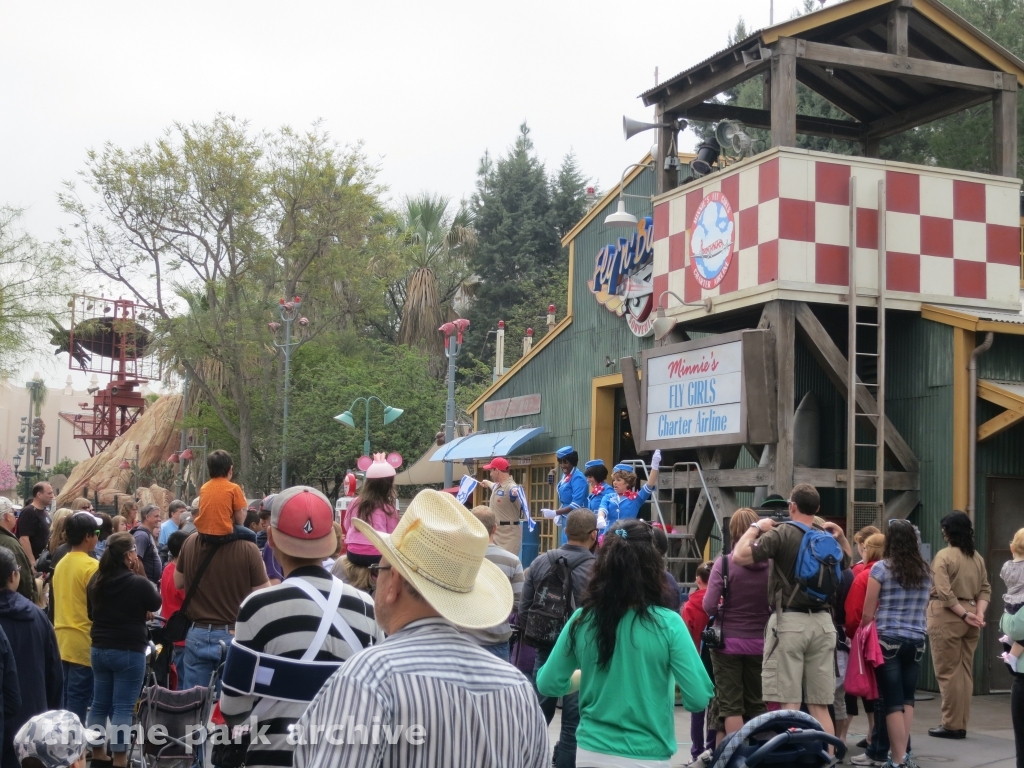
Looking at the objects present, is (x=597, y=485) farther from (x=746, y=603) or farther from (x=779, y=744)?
(x=779, y=744)

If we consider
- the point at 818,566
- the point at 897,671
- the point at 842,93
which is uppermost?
the point at 842,93

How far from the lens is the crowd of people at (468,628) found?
8.72 ft

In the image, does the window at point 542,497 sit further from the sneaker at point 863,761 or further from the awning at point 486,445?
the sneaker at point 863,761

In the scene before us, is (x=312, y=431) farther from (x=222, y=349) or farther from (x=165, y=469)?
(x=165, y=469)

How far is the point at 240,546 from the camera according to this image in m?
7.10

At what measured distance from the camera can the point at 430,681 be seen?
254 centimetres

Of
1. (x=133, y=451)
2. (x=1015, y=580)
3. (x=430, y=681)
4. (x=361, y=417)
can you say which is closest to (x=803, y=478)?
(x=1015, y=580)

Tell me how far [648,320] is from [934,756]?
887 centimetres

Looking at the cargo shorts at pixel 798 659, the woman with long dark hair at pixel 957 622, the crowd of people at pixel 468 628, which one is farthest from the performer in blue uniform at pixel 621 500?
the cargo shorts at pixel 798 659

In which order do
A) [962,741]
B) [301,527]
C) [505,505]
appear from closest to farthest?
[301,527]
[962,741]
[505,505]

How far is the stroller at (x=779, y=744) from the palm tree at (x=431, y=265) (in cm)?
4530

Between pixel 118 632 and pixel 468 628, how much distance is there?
211 inches

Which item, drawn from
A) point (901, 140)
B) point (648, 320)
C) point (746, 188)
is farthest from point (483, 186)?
point (746, 188)

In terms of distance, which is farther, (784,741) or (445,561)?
(784,741)
